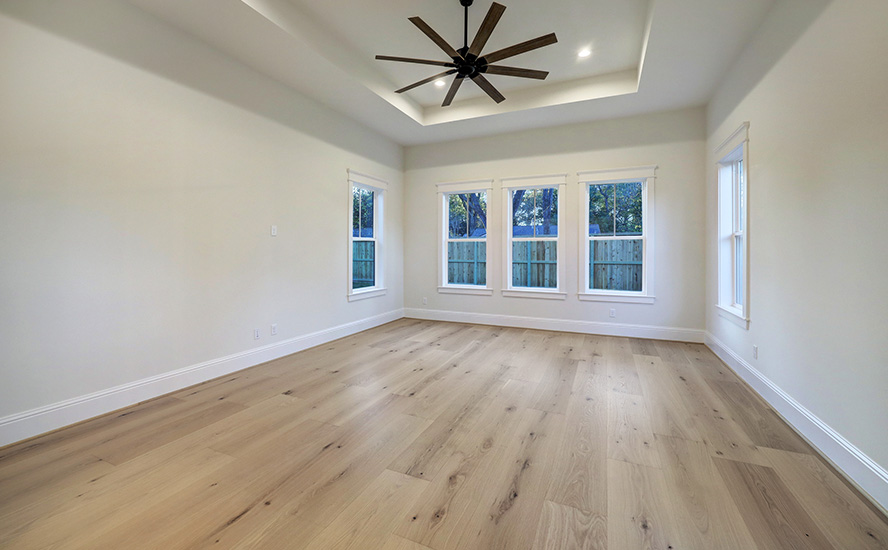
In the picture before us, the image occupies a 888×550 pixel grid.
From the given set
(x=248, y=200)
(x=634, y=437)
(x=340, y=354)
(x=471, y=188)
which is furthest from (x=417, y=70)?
(x=634, y=437)

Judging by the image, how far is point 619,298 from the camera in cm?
488

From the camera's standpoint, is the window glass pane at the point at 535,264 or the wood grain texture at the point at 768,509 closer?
the wood grain texture at the point at 768,509

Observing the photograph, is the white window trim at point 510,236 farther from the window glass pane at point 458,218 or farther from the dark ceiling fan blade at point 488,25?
the dark ceiling fan blade at point 488,25

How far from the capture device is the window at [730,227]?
3.58 metres

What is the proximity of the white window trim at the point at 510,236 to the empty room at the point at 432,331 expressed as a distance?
0.21 feet

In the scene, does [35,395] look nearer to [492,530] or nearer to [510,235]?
[492,530]

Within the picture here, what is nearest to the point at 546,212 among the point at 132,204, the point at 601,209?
the point at 601,209

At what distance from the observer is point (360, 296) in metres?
5.15

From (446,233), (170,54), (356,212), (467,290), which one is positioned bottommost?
(467,290)

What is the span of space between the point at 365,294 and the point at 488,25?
373 cm

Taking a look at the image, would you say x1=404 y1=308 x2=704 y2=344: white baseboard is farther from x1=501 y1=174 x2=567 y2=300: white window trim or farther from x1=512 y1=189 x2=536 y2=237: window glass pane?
x1=512 y1=189 x2=536 y2=237: window glass pane

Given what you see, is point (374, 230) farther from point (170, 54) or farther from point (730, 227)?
point (730, 227)

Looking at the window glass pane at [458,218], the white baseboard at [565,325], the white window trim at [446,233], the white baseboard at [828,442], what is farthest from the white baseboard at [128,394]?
the white baseboard at [828,442]

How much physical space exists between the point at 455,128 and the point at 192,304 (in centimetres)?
404
